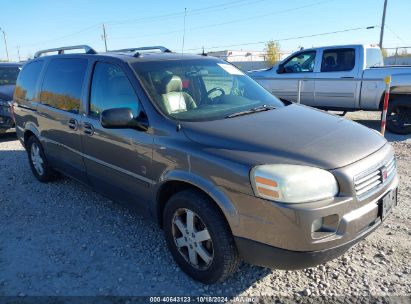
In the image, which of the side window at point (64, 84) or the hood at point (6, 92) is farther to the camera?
the hood at point (6, 92)

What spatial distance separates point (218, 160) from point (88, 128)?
1768 mm

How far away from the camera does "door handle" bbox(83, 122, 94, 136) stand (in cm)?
362

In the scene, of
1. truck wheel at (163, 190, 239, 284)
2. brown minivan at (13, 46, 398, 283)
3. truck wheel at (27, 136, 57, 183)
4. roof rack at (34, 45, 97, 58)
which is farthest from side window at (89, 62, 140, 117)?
truck wheel at (27, 136, 57, 183)

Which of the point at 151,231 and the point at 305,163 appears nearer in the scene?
the point at 305,163

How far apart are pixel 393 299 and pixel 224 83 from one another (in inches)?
97.3

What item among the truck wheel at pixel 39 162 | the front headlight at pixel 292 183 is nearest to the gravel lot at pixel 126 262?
the truck wheel at pixel 39 162

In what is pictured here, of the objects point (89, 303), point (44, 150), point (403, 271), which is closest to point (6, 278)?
point (89, 303)

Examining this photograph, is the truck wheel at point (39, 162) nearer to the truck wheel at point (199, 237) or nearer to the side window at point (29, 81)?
the side window at point (29, 81)

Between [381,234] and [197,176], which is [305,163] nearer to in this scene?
[197,176]

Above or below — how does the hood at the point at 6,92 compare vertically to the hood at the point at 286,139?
below

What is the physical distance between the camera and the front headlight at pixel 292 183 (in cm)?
224

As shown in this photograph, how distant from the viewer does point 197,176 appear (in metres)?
2.59

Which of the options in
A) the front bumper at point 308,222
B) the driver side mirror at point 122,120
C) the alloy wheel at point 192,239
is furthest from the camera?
the driver side mirror at point 122,120

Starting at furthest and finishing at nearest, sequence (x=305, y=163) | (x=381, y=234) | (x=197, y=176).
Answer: (x=381, y=234) < (x=197, y=176) < (x=305, y=163)
